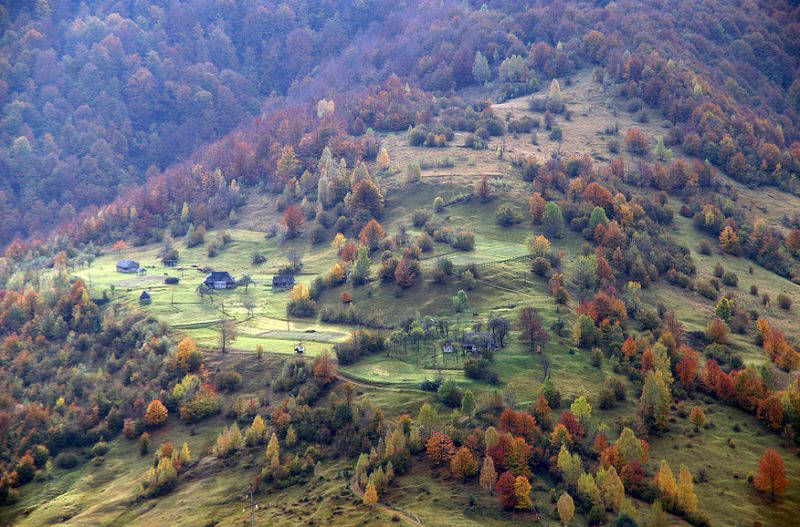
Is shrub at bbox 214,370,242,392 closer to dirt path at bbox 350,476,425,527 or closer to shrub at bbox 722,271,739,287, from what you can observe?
dirt path at bbox 350,476,425,527

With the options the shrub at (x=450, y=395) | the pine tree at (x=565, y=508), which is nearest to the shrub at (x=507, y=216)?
the shrub at (x=450, y=395)

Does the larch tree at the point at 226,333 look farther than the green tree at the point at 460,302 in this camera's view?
No

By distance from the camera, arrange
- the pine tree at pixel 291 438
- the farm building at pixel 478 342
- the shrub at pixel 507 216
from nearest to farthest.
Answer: the pine tree at pixel 291 438 → the farm building at pixel 478 342 → the shrub at pixel 507 216

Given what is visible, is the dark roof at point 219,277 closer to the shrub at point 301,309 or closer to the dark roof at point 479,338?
the shrub at point 301,309

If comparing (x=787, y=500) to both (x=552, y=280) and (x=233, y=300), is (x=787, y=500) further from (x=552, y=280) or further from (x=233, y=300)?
(x=233, y=300)

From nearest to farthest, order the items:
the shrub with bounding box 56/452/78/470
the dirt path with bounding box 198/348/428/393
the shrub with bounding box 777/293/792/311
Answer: the dirt path with bounding box 198/348/428/393
the shrub with bounding box 56/452/78/470
the shrub with bounding box 777/293/792/311

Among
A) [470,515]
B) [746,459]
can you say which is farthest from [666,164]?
[470,515]

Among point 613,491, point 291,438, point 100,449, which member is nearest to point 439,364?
point 291,438

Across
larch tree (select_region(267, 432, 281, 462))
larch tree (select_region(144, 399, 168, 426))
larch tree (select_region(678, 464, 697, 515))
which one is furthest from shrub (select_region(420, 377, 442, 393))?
larch tree (select_region(144, 399, 168, 426))
